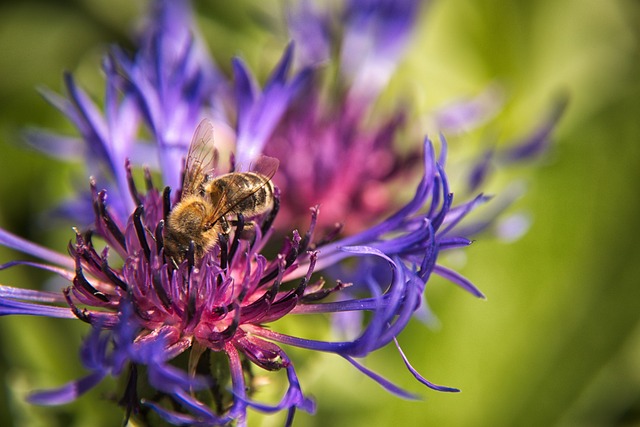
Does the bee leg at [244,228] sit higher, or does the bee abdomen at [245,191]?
the bee abdomen at [245,191]

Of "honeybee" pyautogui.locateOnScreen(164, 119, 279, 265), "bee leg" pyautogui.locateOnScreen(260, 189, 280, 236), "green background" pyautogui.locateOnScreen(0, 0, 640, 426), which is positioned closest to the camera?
"honeybee" pyautogui.locateOnScreen(164, 119, 279, 265)

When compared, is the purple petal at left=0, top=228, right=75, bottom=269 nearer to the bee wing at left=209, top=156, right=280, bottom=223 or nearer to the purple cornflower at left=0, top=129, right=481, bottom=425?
the purple cornflower at left=0, top=129, right=481, bottom=425

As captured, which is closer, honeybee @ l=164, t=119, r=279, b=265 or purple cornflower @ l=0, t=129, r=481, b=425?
purple cornflower @ l=0, t=129, r=481, b=425

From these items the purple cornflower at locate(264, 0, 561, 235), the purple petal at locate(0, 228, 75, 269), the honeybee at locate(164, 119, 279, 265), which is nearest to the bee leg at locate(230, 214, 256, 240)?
the honeybee at locate(164, 119, 279, 265)

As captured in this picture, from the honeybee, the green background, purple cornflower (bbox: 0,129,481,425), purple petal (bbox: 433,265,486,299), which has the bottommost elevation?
the green background

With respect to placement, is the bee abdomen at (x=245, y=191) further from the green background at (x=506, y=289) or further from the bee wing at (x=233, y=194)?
the green background at (x=506, y=289)

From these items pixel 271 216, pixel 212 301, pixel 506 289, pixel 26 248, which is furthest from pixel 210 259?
pixel 506 289

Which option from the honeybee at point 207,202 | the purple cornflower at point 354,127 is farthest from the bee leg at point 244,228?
the purple cornflower at point 354,127

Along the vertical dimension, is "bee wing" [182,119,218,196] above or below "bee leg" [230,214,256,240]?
above
